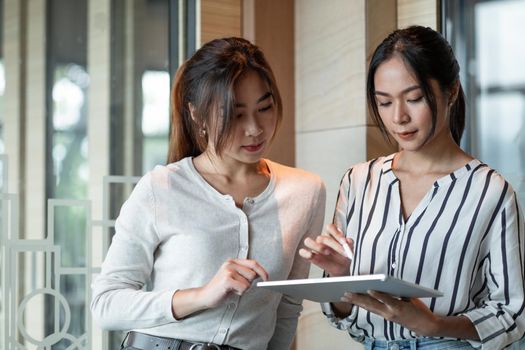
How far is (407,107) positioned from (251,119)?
322 mm

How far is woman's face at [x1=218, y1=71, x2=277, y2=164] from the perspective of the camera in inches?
74.0

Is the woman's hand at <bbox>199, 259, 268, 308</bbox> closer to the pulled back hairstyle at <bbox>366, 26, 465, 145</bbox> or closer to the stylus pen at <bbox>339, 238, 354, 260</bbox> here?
the stylus pen at <bbox>339, 238, 354, 260</bbox>

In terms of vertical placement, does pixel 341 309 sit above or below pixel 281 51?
below

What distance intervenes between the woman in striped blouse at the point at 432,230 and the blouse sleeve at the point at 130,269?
0.37 m

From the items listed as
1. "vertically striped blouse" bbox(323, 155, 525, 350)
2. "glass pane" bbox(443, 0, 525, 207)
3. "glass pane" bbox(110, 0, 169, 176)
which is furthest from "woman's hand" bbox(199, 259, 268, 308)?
"glass pane" bbox(110, 0, 169, 176)

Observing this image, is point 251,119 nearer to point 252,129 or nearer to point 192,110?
point 252,129

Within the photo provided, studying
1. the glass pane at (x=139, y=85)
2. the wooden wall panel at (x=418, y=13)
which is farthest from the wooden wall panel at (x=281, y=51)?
the wooden wall panel at (x=418, y=13)

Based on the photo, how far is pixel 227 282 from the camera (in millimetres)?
1716

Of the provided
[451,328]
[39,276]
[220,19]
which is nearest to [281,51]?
[220,19]

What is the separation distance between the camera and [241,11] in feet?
9.75

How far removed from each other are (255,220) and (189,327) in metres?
0.26

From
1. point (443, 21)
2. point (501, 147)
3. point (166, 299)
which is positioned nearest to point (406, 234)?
point (166, 299)

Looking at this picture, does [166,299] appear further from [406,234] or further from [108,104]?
[108,104]

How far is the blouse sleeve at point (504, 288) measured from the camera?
5.60ft
